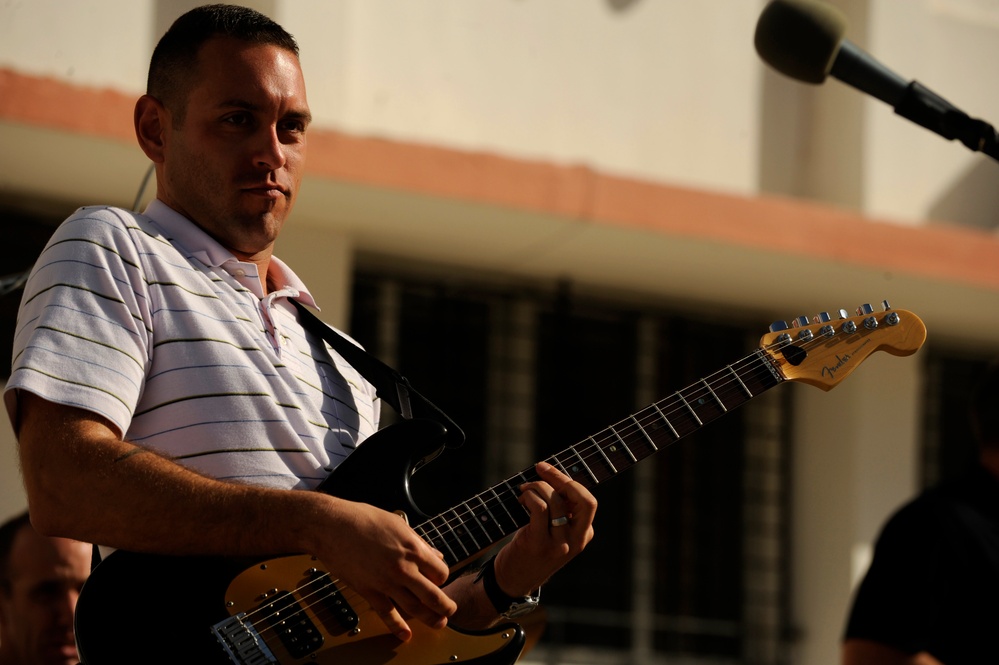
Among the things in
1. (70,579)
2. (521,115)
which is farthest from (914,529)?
(521,115)

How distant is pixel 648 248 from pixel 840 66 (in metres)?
3.01

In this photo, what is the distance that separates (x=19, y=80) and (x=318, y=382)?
2.81 m

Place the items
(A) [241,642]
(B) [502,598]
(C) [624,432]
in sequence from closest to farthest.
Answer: (A) [241,642]
(B) [502,598]
(C) [624,432]

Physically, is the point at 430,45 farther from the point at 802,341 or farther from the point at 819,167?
the point at 802,341

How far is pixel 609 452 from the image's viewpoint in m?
2.54

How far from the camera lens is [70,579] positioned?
3.85 meters

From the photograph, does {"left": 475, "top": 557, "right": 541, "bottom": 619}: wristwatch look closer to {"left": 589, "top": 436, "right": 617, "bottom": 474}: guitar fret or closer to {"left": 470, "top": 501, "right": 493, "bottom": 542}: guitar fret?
{"left": 470, "top": 501, "right": 493, "bottom": 542}: guitar fret

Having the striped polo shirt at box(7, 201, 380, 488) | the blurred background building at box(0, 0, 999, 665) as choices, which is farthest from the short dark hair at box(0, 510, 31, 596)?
the striped polo shirt at box(7, 201, 380, 488)

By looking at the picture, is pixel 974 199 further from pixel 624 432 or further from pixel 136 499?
pixel 136 499

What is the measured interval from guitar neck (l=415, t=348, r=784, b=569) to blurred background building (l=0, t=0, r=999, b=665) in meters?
2.79

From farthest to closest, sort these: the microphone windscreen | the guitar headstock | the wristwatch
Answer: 1. the microphone windscreen
2. the guitar headstock
3. the wristwatch

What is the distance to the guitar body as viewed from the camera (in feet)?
6.95

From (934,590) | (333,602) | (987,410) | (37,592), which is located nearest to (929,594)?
(934,590)

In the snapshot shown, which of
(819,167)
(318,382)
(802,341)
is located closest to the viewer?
(318,382)
